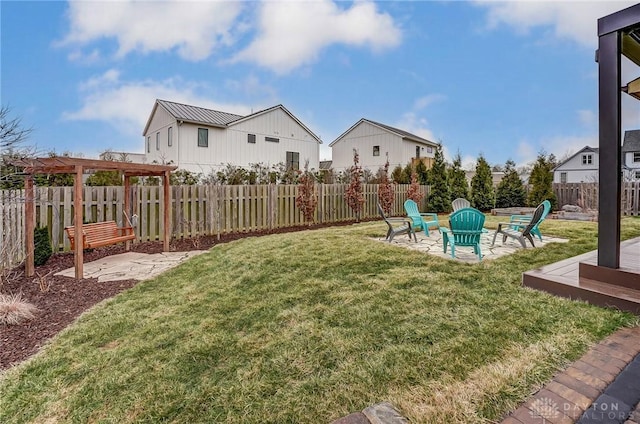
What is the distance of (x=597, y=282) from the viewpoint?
11.3 feet

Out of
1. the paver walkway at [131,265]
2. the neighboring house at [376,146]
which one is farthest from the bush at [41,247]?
the neighboring house at [376,146]

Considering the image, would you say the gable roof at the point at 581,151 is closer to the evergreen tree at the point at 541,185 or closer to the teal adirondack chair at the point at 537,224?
the evergreen tree at the point at 541,185

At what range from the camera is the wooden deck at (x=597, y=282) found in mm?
3172

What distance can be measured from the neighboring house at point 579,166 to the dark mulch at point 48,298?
43.0 metres

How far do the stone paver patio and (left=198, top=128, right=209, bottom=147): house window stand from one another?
15807 mm

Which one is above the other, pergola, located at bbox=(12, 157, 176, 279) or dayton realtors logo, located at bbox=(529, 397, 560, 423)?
pergola, located at bbox=(12, 157, 176, 279)

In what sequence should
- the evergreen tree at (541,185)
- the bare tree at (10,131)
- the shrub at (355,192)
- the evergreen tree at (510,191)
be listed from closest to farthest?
the bare tree at (10,131) → the shrub at (355,192) → the evergreen tree at (541,185) → the evergreen tree at (510,191)

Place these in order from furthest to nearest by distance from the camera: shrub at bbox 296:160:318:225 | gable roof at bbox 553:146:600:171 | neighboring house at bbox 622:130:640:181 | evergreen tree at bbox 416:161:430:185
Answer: gable roof at bbox 553:146:600:171 < neighboring house at bbox 622:130:640:181 < evergreen tree at bbox 416:161:430:185 < shrub at bbox 296:160:318:225

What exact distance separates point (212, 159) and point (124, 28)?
1097 cm

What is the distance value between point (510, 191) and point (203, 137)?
17096 mm

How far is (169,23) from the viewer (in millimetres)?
9352

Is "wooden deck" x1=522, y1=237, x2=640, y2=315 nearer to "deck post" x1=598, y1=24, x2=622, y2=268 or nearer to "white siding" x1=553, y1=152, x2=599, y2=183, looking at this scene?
"deck post" x1=598, y1=24, x2=622, y2=268

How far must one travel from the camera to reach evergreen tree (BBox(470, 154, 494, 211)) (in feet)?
49.9

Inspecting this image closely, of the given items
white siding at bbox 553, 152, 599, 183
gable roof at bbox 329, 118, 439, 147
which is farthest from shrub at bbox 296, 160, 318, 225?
white siding at bbox 553, 152, 599, 183
